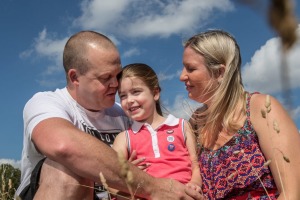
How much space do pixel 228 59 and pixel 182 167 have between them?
1009 mm

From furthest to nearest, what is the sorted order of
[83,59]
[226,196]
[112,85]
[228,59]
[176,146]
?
[83,59] → [112,85] → [176,146] → [228,59] → [226,196]

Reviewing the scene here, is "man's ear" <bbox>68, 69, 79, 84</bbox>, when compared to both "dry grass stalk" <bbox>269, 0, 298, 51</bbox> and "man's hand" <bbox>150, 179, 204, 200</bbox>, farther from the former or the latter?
"dry grass stalk" <bbox>269, 0, 298, 51</bbox>

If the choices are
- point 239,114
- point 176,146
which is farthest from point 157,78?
point 239,114

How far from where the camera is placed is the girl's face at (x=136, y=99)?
3887 millimetres

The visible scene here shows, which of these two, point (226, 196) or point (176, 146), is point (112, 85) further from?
point (226, 196)

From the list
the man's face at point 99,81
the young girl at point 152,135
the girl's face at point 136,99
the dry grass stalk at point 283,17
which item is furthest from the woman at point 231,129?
the dry grass stalk at point 283,17

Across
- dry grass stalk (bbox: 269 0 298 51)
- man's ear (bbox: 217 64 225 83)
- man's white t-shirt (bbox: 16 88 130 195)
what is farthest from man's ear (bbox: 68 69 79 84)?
dry grass stalk (bbox: 269 0 298 51)

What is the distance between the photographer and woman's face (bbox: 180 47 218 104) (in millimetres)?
3543

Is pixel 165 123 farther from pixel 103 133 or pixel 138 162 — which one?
pixel 103 133

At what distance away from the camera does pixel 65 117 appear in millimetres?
3861

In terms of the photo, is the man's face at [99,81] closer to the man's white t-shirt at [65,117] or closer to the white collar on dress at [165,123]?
the man's white t-shirt at [65,117]

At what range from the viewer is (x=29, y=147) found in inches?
167

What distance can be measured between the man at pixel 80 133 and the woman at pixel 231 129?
0.34 metres

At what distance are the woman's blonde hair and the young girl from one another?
0.78ft
